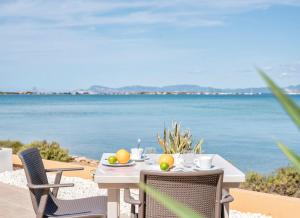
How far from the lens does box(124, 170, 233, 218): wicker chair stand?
8.16 ft

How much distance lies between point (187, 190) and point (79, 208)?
0.98 metres

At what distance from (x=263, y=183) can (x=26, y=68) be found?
130 feet

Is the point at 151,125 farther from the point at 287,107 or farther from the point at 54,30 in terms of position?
the point at 287,107

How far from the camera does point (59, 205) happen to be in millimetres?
3322

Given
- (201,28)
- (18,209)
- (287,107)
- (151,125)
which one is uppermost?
(201,28)

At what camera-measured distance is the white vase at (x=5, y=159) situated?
22.4ft

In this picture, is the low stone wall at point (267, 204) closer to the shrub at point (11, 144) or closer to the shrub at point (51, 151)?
the shrub at point (51, 151)

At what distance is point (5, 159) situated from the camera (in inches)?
271

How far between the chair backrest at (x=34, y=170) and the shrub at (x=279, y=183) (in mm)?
3160

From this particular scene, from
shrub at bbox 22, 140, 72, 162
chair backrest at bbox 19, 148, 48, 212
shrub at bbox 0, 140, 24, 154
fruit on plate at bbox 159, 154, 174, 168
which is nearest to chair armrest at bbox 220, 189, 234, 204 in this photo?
fruit on plate at bbox 159, 154, 174, 168

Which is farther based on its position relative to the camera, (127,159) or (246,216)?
(246,216)

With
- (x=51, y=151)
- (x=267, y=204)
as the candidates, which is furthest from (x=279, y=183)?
(x=51, y=151)

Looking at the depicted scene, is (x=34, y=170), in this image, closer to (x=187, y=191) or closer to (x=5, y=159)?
(x=187, y=191)

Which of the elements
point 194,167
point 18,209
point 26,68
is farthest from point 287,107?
point 26,68
